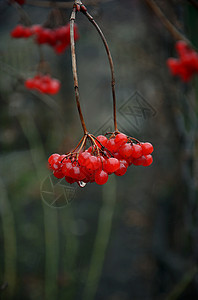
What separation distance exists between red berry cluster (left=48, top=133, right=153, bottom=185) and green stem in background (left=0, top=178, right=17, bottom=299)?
1282 millimetres

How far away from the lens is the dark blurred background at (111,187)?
1755 millimetres

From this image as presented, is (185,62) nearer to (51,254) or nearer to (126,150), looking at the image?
(126,150)

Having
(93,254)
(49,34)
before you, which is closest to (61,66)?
(49,34)

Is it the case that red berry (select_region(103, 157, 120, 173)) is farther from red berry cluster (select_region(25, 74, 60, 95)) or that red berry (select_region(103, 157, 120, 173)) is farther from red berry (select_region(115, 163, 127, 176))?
red berry cluster (select_region(25, 74, 60, 95))

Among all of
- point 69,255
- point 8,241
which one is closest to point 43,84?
point 8,241

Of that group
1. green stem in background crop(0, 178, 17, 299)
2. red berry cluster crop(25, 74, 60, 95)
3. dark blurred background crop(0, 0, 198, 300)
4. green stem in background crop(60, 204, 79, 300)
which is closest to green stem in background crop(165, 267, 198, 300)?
dark blurred background crop(0, 0, 198, 300)

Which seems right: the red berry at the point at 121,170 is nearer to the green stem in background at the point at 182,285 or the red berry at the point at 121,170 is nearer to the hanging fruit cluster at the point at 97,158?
the hanging fruit cluster at the point at 97,158

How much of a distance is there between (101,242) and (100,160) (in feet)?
5.93

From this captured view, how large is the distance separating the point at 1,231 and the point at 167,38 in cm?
162

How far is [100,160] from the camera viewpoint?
1.59 feet

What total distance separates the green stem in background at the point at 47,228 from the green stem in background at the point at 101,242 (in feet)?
0.80

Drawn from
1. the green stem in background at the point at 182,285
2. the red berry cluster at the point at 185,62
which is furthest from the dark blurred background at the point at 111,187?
the red berry cluster at the point at 185,62

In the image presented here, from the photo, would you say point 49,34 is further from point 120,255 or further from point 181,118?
point 120,255

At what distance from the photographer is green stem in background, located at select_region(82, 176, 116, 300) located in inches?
78.1
